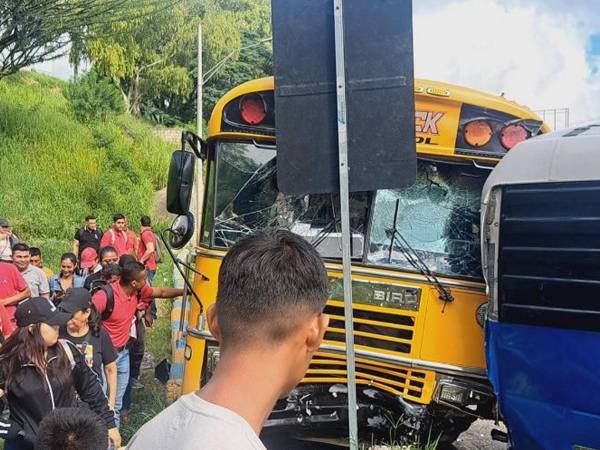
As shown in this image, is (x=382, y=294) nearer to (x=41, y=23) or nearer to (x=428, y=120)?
(x=428, y=120)

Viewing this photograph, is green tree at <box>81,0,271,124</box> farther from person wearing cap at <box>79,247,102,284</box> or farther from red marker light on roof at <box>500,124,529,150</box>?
red marker light on roof at <box>500,124,529,150</box>

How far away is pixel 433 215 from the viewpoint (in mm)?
4570

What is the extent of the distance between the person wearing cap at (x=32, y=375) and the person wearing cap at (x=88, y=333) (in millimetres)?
810

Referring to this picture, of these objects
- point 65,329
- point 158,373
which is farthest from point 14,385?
point 158,373

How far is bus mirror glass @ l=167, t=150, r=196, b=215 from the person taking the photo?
15.7 feet

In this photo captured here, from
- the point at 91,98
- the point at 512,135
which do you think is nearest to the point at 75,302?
the point at 512,135

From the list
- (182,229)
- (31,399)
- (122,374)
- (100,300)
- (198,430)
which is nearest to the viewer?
(198,430)

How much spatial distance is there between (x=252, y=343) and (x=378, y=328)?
3059 millimetres

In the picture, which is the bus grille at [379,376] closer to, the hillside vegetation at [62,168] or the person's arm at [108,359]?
the person's arm at [108,359]

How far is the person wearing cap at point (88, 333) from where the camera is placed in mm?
4648

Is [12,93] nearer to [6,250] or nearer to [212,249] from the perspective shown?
[6,250]

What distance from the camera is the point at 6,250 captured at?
9.30m

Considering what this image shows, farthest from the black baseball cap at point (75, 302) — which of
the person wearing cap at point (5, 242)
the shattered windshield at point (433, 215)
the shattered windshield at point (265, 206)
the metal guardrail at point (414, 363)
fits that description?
the person wearing cap at point (5, 242)

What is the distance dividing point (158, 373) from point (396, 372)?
2.44 m
